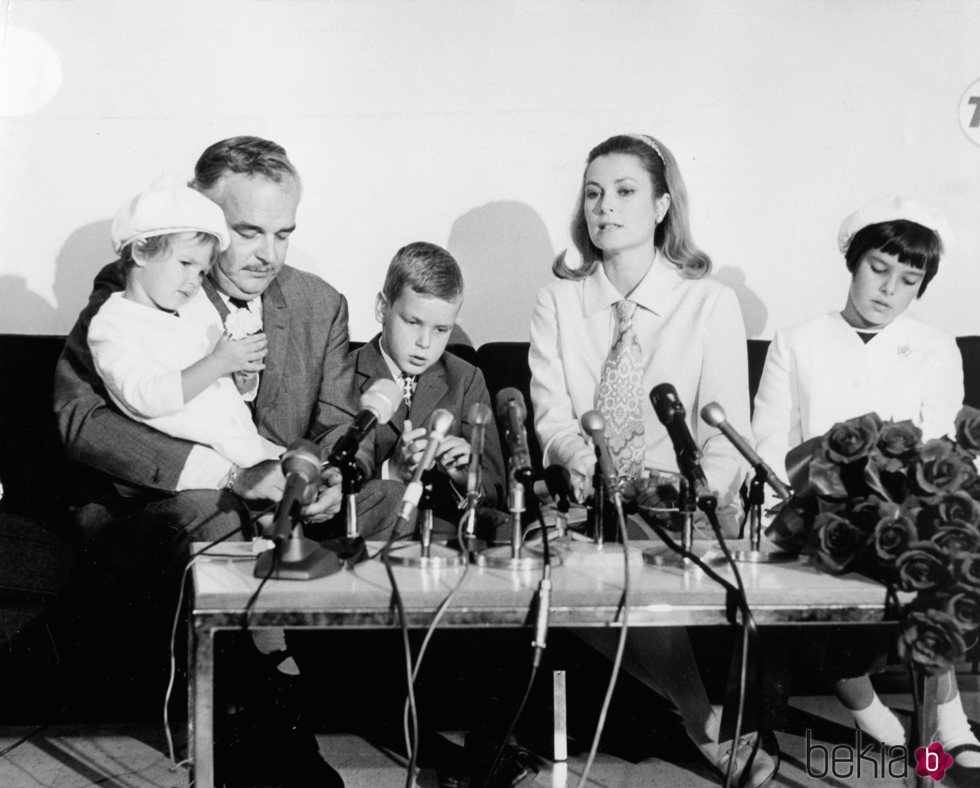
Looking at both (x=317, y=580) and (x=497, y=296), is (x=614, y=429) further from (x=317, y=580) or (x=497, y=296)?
(x=317, y=580)

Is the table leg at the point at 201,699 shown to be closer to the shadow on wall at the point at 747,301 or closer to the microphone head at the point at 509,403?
the microphone head at the point at 509,403

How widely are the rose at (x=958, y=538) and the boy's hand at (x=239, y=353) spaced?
1.71 meters

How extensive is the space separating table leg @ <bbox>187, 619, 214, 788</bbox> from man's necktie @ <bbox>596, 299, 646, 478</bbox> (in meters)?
1.57

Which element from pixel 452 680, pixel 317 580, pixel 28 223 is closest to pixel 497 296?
pixel 452 680

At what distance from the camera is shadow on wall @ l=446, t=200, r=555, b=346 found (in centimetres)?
348

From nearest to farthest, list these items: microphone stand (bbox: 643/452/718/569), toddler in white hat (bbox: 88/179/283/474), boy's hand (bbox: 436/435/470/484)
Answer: microphone stand (bbox: 643/452/718/569) < toddler in white hat (bbox: 88/179/283/474) < boy's hand (bbox: 436/435/470/484)

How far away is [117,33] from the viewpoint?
3281mm

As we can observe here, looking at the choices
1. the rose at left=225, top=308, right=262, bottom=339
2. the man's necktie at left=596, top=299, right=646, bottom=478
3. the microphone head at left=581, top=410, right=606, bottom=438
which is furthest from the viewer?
the man's necktie at left=596, top=299, right=646, bottom=478

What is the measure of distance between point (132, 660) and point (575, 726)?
46.0 inches

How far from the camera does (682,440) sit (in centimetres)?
215

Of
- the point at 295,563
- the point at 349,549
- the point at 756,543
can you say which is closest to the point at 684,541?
the point at 756,543

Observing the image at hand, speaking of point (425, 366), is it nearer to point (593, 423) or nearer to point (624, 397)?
point (624, 397)

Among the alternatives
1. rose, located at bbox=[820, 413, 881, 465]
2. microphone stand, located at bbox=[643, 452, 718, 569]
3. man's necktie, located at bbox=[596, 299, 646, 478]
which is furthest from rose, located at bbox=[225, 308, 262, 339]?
rose, located at bbox=[820, 413, 881, 465]

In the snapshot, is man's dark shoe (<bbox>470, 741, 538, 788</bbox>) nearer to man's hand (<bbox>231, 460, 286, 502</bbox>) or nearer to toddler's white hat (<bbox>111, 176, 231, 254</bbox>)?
man's hand (<bbox>231, 460, 286, 502</bbox>)
